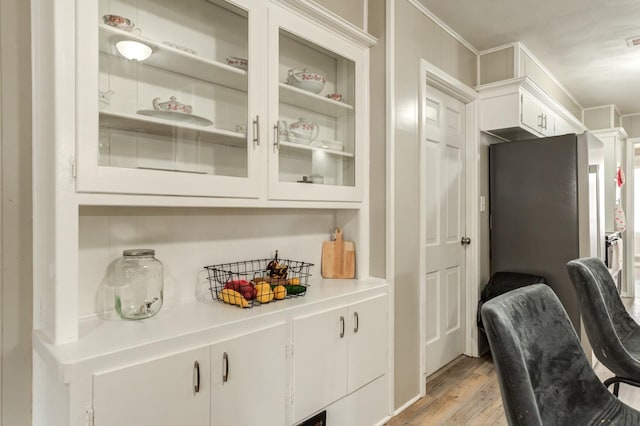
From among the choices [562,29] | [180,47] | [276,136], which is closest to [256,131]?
[276,136]

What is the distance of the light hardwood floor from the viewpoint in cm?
220

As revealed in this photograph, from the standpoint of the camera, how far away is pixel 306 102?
1.96m

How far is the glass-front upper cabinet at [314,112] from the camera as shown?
1757mm

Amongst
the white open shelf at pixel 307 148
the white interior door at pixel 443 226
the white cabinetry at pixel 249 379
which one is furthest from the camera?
the white interior door at pixel 443 226

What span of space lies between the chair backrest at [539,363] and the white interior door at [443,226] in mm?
1353

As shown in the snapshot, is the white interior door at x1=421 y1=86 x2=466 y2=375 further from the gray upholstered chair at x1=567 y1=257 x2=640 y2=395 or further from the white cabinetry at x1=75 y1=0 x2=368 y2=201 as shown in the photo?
the gray upholstered chair at x1=567 y1=257 x2=640 y2=395

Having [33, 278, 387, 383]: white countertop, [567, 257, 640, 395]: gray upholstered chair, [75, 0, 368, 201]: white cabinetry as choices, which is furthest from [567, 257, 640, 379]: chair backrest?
[75, 0, 368, 201]: white cabinetry

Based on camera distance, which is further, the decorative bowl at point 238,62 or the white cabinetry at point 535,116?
the white cabinetry at point 535,116

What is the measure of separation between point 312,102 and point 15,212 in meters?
1.34

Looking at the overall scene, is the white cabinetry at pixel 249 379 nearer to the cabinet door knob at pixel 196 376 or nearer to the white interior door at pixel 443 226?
the cabinet door knob at pixel 196 376

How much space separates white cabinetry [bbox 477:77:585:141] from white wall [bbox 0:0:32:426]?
2.96 metres

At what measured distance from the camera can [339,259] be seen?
2225 millimetres

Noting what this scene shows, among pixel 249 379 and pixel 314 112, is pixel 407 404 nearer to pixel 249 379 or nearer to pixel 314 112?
pixel 249 379

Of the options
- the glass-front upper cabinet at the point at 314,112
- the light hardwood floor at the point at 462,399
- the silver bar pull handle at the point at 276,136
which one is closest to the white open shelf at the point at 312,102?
the glass-front upper cabinet at the point at 314,112
